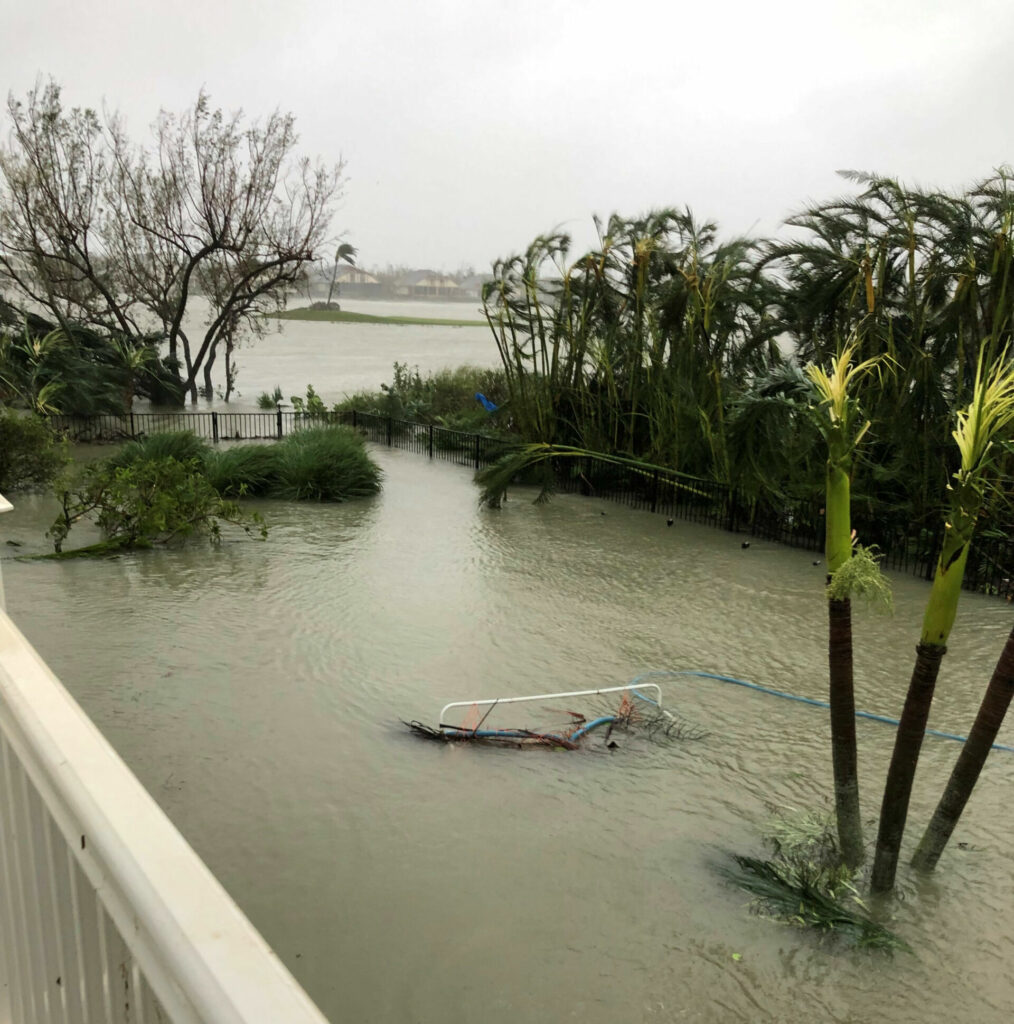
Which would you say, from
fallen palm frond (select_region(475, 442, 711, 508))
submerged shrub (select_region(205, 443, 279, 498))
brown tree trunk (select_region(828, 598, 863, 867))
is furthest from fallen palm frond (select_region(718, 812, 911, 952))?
submerged shrub (select_region(205, 443, 279, 498))

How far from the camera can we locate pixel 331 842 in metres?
4.56

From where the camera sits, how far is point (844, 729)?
3994 millimetres

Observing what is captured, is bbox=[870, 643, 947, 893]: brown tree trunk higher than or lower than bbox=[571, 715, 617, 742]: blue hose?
higher

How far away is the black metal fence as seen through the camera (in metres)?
9.80

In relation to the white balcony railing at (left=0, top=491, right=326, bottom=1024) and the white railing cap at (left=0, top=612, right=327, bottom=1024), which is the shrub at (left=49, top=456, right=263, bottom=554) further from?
the white railing cap at (left=0, top=612, right=327, bottom=1024)

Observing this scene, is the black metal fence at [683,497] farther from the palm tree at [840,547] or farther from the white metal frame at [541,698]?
the palm tree at [840,547]

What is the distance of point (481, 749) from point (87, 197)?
23.9 m

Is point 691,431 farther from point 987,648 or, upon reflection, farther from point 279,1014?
point 279,1014

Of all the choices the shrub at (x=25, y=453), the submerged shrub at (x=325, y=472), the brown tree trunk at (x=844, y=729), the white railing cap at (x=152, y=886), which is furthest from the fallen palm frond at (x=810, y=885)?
the shrub at (x=25, y=453)

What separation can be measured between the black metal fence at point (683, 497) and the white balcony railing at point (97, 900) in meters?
7.92

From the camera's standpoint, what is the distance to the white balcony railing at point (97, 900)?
87 cm

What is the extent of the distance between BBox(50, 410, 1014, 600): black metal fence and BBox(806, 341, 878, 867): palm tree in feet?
15.5

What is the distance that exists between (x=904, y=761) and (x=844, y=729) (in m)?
0.26

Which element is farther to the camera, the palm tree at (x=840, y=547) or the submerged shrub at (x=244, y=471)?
the submerged shrub at (x=244, y=471)
